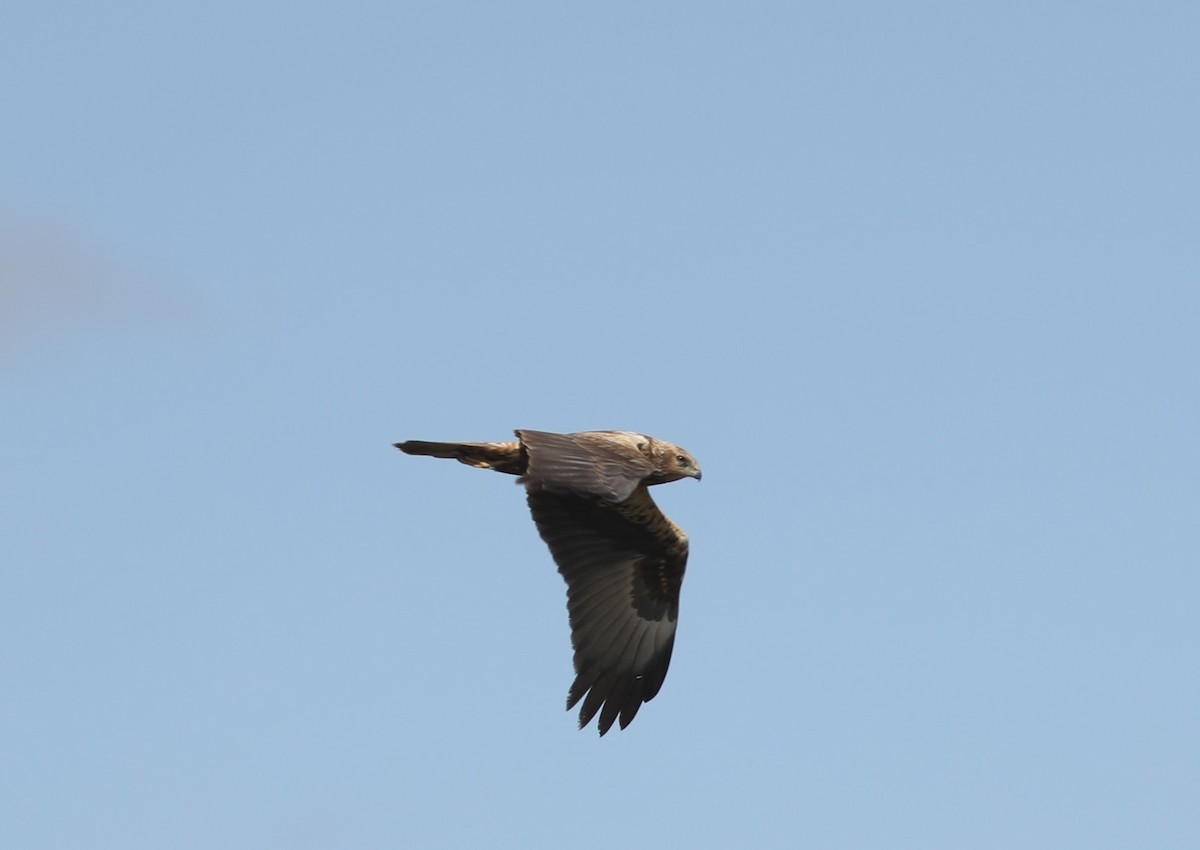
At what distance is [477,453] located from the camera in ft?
50.1

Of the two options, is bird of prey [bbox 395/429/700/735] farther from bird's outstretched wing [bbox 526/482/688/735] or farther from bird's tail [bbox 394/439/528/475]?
bird's tail [bbox 394/439/528/475]

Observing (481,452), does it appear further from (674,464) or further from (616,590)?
(616,590)

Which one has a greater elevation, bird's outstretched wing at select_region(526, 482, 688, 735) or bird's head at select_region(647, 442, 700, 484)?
bird's head at select_region(647, 442, 700, 484)

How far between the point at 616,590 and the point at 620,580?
89 mm

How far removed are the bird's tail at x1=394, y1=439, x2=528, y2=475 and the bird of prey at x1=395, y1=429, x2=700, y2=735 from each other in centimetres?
55

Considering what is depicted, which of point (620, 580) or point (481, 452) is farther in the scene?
point (620, 580)

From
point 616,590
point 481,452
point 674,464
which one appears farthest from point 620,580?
point 481,452

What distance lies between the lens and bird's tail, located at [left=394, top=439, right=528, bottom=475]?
15141mm

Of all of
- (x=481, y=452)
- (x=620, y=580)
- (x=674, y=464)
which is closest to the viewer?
(x=481, y=452)

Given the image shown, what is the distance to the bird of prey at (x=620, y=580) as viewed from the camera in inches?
631

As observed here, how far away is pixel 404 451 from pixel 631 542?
2.33 m

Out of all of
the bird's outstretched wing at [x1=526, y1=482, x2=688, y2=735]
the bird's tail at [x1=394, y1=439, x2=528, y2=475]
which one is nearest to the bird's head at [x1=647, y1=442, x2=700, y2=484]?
the bird's outstretched wing at [x1=526, y1=482, x2=688, y2=735]

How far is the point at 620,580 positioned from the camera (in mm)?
16578

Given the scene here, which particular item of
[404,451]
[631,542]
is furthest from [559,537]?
[404,451]
